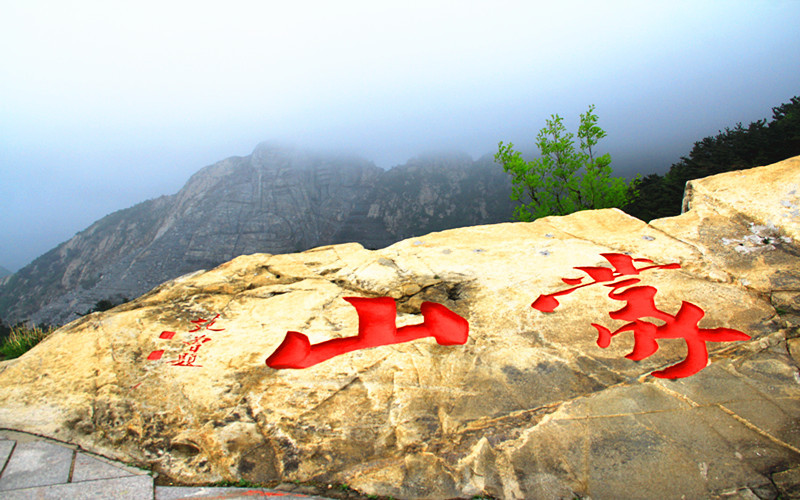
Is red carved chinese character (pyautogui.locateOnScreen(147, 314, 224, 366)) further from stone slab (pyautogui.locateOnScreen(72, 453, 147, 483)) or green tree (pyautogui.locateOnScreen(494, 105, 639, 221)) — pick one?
green tree (pyautogui.locateOnScreen(494, 105, 639, 221))

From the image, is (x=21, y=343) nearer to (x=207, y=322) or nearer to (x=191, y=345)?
(x=207, y=322)

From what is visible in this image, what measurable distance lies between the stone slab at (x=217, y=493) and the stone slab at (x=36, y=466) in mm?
920

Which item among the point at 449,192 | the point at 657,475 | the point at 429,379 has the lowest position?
the point at 449,192

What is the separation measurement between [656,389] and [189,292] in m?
6.80

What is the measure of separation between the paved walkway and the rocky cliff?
6857 cm

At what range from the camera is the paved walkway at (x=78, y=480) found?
3.29m

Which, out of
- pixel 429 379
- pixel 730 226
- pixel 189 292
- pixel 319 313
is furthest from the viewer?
pixel 730 226

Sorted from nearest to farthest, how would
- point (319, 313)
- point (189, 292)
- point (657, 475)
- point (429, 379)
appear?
point (657, 475)
point (429, 379)
point (319, 313)
point (189, 292)

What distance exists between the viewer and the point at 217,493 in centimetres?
340

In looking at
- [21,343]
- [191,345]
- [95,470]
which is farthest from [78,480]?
[21,343]

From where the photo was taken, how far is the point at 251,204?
275 ft

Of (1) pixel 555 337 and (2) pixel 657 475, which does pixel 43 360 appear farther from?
(2) pixel 657 475

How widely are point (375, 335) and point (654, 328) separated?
147 inches

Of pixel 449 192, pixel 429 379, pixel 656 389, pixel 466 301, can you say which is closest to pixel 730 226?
pixel 656 389
